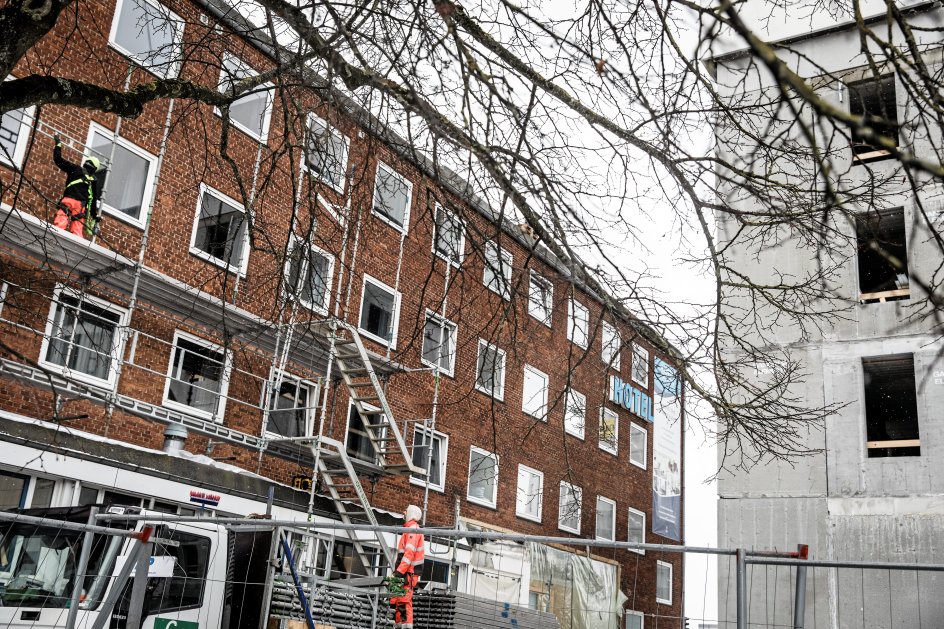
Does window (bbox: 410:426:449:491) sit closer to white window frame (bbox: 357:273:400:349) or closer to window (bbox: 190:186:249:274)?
white window frame (bbox: 357:273:400:349)

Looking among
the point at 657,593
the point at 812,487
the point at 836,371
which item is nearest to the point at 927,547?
the point at 812,487

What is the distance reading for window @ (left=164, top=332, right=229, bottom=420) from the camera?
16.6m

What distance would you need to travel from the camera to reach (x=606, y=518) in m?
31.6

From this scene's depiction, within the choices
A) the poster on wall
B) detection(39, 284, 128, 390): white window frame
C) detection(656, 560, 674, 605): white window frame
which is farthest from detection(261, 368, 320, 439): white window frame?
detection(656, 560, 674, 605): white window frame

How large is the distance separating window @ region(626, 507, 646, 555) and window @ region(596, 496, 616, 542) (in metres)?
1.16

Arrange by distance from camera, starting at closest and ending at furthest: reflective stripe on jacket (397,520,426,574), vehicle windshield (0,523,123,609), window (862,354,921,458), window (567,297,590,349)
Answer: window (567,297,590,349), vehicle windshield (0,523,123,609), reflective stripe on jacket (397,520,426,574), window (862,354,921,458)

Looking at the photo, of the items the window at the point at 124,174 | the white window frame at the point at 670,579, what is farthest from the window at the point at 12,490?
the white window frame at the point at 670,579

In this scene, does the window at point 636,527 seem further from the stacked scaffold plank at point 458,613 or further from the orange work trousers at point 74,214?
the orange work trousers at point 74,214

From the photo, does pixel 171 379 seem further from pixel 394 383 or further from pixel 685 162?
pixel 685 162

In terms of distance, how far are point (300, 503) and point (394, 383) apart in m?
5.07

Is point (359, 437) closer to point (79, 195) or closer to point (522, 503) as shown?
point (522, 503)

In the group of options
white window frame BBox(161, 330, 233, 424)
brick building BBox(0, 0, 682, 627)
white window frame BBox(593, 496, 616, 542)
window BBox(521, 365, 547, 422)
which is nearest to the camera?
brick building BBox(0, 0, 682, 627)

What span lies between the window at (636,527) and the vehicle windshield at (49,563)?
25934 millimetres

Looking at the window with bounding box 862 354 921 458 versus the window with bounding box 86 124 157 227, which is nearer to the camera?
the window with bounding box 86 124 157 227
